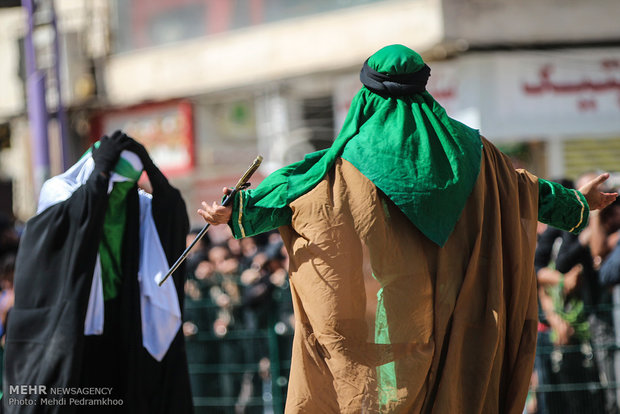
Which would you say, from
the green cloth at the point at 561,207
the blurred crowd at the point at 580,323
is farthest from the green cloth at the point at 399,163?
the blurred crowd at the point at 580,323

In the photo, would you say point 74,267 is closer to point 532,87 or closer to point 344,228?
point 344,228

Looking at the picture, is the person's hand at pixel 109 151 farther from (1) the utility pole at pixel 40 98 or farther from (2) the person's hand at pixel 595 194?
(1) the utility pole at pixel 40 98

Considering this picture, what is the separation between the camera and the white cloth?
205 inches

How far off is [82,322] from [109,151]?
0.88 m

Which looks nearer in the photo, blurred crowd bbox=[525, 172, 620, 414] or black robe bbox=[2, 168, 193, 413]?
black robe bbox=[2, 168, 193, 413]

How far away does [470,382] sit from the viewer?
13.1ft

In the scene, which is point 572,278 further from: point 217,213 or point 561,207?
point 217,213

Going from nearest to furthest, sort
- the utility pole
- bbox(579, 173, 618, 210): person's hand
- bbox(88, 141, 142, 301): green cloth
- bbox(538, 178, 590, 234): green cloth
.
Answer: bbox(538, 178, 590, 234): green cloth < bbox(579, 173, 618, 210): person's hand < bbox(88, 141, 142, 301): green cloth < the utility pole

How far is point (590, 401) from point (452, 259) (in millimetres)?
3295

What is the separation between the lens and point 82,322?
507 cm

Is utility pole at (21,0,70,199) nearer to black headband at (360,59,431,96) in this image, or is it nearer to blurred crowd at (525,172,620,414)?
blurred crowd at (525,172,620,414)

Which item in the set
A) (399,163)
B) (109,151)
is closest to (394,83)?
(399,163)

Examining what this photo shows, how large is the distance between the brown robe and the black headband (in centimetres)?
34

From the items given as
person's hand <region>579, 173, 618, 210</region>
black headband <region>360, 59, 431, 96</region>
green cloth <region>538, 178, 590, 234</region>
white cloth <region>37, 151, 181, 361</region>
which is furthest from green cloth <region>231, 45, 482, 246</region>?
white cloth <region>37, 151, 181, 361</region>
